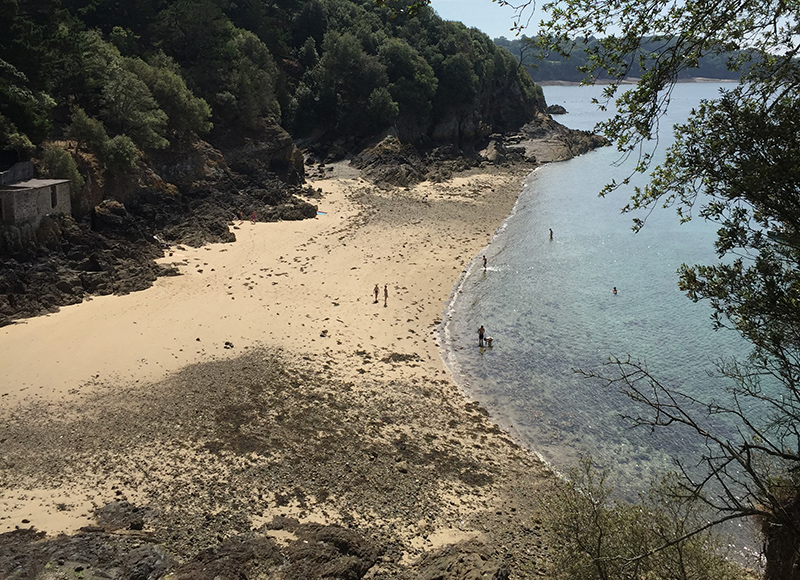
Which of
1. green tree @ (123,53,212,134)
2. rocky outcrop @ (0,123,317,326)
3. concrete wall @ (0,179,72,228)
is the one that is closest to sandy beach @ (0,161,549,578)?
rocky outcrop @ (0,123,317,326)

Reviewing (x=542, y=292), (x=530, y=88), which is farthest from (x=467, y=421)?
(x=530, y=88)

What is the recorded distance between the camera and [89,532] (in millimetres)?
13172

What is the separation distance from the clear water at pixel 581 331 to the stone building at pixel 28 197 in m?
18.4

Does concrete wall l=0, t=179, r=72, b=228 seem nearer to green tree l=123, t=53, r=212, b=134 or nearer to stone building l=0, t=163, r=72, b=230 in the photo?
stone building l=0, t=163, r=72, b=230

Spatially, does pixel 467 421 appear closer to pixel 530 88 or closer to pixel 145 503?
pixel 145 503

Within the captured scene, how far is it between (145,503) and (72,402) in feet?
20.5

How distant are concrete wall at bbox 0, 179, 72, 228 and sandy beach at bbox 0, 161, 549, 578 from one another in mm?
4764

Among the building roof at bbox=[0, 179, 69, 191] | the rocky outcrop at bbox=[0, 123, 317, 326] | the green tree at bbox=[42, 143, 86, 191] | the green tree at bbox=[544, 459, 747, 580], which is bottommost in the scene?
the green tree at bbox=[544, 459, 747, 580]

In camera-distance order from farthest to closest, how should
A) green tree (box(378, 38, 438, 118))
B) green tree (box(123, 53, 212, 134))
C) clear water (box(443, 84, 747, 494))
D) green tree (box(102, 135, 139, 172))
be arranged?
1. green tree (box(378, 38, 438, 118))
2. green tree (box(123, 53, 212, 134))
3. green tree (box(102, 135, 139, 172))
4. clear water (box(443, 84, 747, 494))

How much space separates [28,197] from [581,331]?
964 inches

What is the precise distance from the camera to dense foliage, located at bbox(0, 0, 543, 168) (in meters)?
31.9

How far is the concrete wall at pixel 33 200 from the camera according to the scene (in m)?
25.8

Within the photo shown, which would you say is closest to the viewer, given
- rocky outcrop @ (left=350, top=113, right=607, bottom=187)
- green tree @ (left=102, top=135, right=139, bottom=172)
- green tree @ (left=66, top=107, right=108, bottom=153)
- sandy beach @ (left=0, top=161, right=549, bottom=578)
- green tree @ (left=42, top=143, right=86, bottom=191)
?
sandy beach @ (left=0, top=161, right=549, bottom=578)

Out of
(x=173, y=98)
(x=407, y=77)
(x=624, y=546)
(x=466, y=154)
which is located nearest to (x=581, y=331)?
(x=624, y=546)
